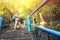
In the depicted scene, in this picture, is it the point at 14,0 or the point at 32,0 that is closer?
the point at 32,0

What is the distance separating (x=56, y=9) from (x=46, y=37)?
4.82 feet

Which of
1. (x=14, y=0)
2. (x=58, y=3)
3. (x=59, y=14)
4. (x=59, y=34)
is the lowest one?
(x=59, y=34)

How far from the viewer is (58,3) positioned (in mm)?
4785

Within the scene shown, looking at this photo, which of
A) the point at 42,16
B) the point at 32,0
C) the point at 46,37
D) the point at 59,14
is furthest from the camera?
the point at 32,0

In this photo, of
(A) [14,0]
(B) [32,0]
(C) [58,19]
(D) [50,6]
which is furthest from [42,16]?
(A) [14,0]

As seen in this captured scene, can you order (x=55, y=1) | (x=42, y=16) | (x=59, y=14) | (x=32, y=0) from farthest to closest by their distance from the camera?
(x=32, y=0)
(x=42, y=16)
(x=55, y=1)
(x=59, y=14)

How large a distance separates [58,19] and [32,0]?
303 centimetres

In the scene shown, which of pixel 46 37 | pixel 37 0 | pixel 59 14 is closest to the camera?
pixel 46 37

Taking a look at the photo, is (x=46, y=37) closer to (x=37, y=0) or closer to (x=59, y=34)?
(x=59, y=34)

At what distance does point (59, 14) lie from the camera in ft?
14.9

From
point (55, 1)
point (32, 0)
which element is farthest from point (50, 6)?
point (32, 0)

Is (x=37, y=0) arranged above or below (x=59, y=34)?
above

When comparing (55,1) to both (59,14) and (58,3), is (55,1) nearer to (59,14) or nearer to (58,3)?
(58,3)

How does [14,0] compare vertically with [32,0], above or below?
above
